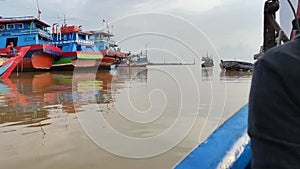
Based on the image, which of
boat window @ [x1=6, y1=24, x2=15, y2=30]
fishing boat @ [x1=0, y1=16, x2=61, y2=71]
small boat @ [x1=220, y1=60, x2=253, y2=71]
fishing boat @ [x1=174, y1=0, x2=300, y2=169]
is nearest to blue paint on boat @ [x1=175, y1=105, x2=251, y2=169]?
fishing boat @ [x1=174, y1=0, x2=300, y2=169]

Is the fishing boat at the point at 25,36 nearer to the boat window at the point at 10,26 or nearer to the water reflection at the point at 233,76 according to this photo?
the boat window at the point at 10,26

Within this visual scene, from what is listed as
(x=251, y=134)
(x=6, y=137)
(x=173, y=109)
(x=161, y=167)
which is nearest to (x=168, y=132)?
(x=161, y=167)

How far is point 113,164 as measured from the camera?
261cm

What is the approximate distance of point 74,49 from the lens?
21703mm

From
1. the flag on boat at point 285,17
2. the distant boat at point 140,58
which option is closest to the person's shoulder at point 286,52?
the flag on boat at point 285,17

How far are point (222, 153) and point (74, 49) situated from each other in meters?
21.7

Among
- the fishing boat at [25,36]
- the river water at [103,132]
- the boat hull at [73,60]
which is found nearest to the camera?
the river water at [103,132]

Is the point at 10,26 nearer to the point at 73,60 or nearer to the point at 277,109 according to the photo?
the point at 73,60

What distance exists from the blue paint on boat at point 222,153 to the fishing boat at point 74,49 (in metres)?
19.5

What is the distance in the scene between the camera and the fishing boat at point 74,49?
20.6m

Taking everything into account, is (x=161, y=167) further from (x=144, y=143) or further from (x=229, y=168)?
(x=229, y=168)

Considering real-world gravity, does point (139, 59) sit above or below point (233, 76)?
above

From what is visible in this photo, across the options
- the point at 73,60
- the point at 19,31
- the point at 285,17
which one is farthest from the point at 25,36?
the point at 285,17

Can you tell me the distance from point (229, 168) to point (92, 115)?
3908mm
